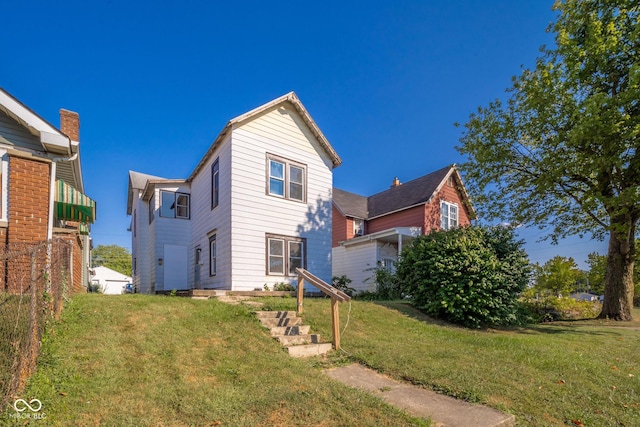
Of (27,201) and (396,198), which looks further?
(396,198)

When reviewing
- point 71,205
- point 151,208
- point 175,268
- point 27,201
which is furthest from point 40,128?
point 151,208

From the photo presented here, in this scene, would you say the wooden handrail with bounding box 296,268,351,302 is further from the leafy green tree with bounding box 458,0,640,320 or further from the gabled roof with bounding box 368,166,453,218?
the gabled roof with bounding box 368,166,453,218

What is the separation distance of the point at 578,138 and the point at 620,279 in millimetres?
6975

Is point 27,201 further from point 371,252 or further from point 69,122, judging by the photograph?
point 371,252

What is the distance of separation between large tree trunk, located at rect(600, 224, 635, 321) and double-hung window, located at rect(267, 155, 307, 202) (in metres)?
12.6

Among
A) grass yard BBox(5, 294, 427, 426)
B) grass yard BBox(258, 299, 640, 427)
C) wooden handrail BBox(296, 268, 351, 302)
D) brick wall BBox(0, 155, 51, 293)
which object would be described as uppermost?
brick wall BBox(0, 155, 51, 293)

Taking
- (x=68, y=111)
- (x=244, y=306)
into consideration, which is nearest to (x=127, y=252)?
(x=68, y=111)

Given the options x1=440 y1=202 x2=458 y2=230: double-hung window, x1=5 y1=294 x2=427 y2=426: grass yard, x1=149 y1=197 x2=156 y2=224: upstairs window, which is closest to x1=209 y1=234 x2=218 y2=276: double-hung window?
x1=149 y1=197 x2=156 y2=224: upstairs window

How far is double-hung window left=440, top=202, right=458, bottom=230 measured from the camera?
72.0 ft

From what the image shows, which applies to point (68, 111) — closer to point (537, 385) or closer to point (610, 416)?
point (537, 385)

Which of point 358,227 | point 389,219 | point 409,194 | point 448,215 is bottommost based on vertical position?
point 358,227

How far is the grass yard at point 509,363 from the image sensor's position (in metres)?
4.73

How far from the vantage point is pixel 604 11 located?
12.5 metres

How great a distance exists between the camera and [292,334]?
7.50m
